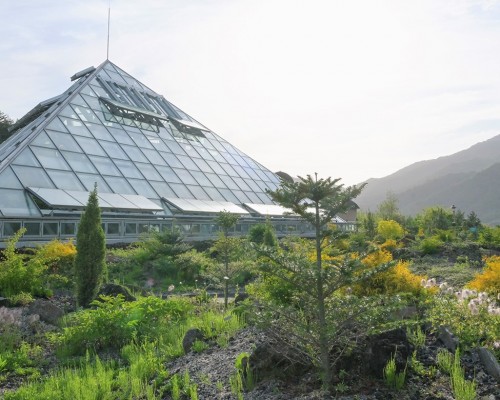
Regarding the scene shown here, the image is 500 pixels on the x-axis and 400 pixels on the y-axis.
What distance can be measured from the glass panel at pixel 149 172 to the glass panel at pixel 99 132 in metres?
2.36

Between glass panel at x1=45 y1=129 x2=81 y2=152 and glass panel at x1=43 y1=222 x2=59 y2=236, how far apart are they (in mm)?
5248

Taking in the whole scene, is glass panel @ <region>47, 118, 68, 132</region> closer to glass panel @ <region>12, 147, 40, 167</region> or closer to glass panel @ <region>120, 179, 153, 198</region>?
glass panel @ <region>12, 147, 40, 167</region>

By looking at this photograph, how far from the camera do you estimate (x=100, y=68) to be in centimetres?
3350

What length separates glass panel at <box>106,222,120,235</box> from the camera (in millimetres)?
18938

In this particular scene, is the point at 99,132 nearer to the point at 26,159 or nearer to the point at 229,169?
the point at 26,159

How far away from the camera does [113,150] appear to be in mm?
23609

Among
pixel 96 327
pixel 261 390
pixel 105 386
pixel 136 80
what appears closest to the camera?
pixel 261 390

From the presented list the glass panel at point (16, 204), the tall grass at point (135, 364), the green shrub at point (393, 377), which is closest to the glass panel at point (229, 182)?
the glass panel at point (16, 204)

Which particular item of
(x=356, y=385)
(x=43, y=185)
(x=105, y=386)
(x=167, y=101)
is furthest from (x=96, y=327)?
(x=167, y=101)

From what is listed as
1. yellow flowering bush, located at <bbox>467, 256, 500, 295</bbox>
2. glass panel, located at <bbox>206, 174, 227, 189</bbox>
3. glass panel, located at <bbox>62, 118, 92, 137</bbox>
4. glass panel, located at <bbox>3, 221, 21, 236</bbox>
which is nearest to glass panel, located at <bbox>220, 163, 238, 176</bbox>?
glass panel, located at <bbox>206, 174, 227, 189</bbox>

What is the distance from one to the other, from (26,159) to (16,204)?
10.6 feet

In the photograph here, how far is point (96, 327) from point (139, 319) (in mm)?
734

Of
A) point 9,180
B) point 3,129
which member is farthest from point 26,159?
point 3,129

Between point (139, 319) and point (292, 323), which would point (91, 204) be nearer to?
point (139, 319)
